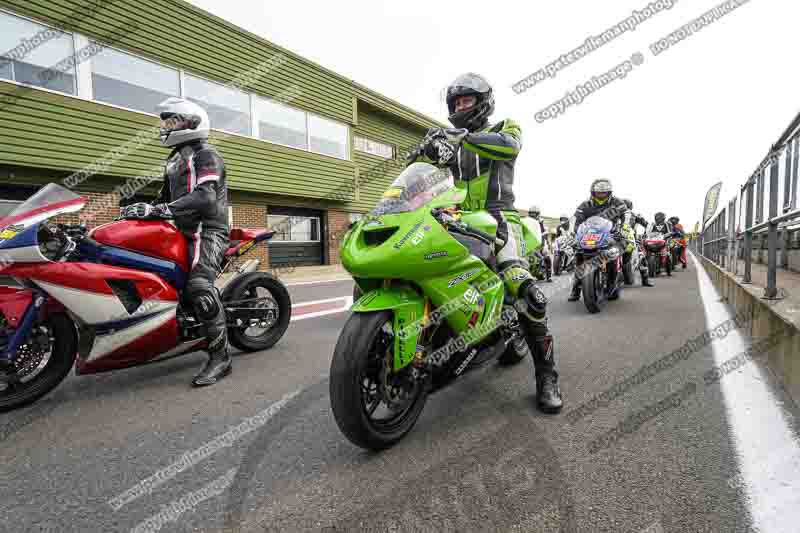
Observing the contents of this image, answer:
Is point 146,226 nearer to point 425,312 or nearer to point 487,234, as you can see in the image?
point 425,312

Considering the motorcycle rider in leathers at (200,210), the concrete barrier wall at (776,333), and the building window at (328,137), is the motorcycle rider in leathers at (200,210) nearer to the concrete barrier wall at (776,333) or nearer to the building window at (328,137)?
the concrete barrier wall at (776,333)

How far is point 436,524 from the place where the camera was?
1.44m

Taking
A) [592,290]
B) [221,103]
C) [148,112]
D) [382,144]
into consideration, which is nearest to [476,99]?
[592,290]

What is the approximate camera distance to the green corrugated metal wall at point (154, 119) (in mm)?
9852

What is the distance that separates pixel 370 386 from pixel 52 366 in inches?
80.7

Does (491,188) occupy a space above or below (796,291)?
above

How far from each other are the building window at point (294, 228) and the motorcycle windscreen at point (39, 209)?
42.8ft

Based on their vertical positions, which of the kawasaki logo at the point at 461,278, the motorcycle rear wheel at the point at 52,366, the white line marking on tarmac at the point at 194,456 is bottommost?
the white line marking on tarmac at the point at 194,456

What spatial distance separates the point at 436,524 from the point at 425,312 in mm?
922

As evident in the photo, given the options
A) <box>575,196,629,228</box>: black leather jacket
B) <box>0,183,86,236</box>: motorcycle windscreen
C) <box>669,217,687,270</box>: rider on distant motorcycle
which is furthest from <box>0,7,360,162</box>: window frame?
<box>669,217,687,270</box>: rider on distant motorcycle

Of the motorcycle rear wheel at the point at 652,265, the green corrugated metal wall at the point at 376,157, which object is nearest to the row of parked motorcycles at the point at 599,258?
the motorcycle rear wheel at the point at 652,265

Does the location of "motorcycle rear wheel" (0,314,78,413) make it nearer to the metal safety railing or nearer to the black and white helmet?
the black and white helmet

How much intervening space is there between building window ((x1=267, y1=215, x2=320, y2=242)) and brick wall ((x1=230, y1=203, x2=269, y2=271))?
57 cm

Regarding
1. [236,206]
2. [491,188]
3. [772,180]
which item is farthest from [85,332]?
[236,206]
